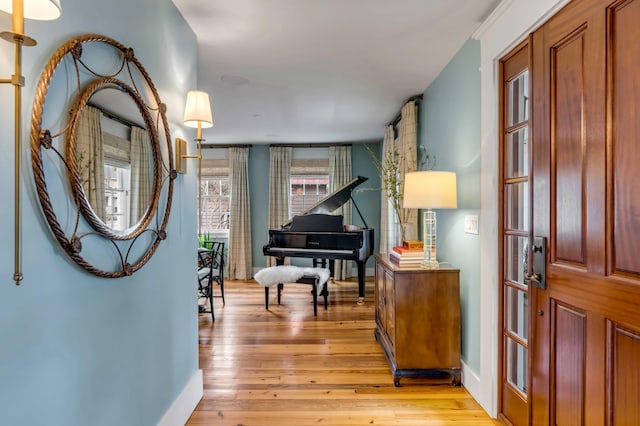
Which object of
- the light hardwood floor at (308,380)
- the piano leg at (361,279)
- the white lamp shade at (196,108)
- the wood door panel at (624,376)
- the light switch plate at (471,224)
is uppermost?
the white lamp shade at (196,108)

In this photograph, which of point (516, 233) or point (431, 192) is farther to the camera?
point (431, 192)

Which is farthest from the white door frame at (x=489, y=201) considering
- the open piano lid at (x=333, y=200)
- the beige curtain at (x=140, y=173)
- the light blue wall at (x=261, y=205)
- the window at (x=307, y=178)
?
the window at (x=307, y=178)

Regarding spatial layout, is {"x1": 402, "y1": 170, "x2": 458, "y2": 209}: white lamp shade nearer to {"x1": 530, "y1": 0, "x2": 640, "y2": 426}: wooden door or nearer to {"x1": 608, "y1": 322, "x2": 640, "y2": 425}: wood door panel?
{"x1": 530, "y1": 0, "x2": 640, "y2": 426}: wooden door

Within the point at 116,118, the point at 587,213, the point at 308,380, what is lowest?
the point at 308,380

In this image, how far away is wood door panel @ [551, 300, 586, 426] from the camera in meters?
1.49

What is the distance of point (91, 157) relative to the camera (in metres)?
1.33

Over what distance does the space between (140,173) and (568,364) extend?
211 cm

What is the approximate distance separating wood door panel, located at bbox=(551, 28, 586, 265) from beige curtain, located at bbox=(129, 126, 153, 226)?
6.29 feet

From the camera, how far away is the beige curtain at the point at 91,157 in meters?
1.27

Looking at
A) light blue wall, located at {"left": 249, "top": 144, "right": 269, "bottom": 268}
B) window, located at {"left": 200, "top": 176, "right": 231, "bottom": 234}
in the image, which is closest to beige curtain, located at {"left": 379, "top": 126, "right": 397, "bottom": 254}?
light blue wall, located at {"left": 249, "top": 144, "right": 269, "bottom": 268}

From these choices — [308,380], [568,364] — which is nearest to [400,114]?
[308,380]

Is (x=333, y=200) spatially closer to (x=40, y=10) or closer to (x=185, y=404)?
(x=185, y=404)

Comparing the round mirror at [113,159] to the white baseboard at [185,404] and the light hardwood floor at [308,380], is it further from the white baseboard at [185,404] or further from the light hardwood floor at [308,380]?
the light hardwood floor at [308,380]

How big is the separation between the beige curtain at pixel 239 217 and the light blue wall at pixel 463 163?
421 cm
